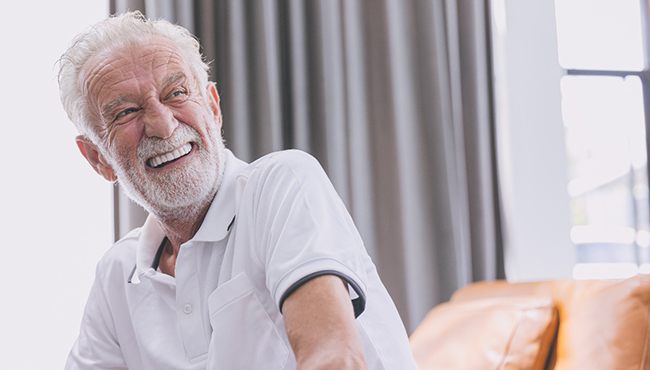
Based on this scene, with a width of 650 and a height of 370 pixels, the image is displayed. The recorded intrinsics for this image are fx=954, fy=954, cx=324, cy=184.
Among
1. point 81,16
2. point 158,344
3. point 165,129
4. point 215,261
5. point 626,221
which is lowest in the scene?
point 626,221

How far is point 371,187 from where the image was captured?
304 cm

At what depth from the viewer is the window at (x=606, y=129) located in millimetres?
3352

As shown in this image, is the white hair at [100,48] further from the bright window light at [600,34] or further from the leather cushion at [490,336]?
the bright window light at [600,34]

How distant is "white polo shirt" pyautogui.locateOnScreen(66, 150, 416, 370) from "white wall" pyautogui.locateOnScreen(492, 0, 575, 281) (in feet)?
5.41

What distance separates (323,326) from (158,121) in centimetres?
59

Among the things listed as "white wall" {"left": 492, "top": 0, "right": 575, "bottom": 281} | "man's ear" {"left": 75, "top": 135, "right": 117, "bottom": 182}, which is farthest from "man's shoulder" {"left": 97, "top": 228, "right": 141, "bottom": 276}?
"white wall" {"left": 492, "top": 0, "right": 575, "bottom": 281}

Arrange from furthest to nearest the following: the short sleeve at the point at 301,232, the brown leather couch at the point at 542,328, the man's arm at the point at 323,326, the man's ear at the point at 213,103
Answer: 1. the brown leather couch at the point at 542,328
2. the man's ear at the point at 213,103
3. the short sleeve at the point at 301,232
4. the man's arm at the point at 323,326

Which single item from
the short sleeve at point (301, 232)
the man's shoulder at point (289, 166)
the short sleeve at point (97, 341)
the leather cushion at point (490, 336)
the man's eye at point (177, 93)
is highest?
the man's eye at point (177, 93)

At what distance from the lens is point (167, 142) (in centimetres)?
166

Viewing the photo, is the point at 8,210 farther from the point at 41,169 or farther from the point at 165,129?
the point at 165,129

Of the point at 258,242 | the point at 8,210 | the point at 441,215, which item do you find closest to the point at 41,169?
the point at 8,210

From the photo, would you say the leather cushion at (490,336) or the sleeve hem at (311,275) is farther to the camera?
the leather cushion at (490,336)

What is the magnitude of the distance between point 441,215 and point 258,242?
1639 millimetres

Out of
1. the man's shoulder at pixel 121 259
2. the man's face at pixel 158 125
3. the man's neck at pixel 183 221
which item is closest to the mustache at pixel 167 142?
the man's face at pixel 158 125
